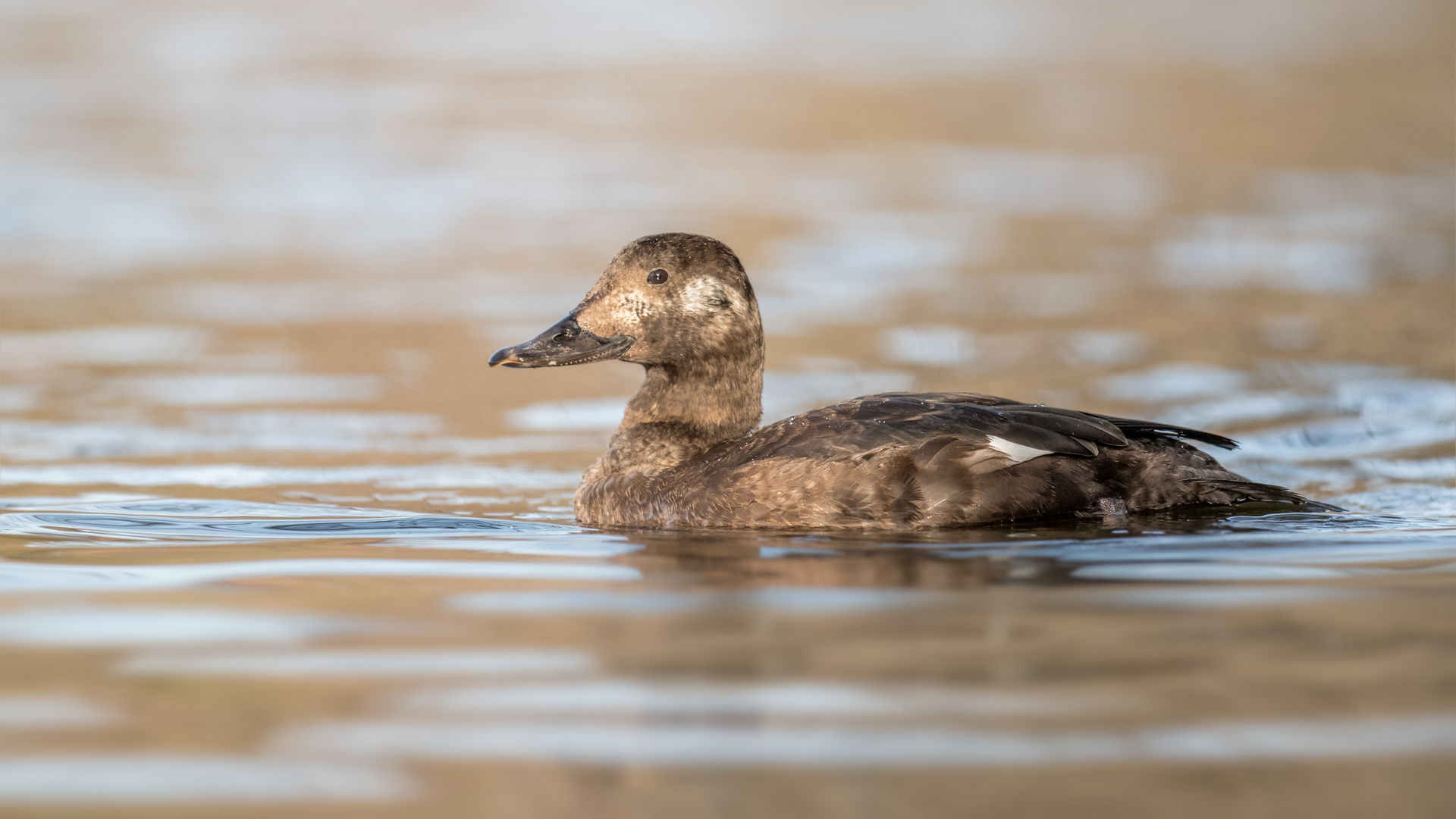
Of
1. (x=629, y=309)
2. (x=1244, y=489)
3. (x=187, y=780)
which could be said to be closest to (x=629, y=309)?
(x=629, y=309)

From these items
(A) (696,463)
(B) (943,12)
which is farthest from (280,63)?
(A) (696,463)

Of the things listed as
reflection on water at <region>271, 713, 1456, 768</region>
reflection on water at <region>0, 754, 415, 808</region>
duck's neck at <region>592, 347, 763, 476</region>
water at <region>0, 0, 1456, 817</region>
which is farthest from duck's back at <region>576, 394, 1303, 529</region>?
reflection on water at <region>0, 754, 415, 808</region>

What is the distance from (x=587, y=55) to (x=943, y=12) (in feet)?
24.3

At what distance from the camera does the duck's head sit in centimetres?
628

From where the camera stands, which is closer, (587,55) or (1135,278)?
(1135,278)

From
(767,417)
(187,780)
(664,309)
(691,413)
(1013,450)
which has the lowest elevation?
→ (187,780)

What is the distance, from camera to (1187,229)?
15102mm

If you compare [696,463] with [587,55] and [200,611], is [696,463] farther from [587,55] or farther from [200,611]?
[587,55]

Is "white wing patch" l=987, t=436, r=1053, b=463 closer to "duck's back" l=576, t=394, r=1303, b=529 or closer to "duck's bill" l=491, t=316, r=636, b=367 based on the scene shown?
"duck's back" l=576, t=394, r=1303, b=529

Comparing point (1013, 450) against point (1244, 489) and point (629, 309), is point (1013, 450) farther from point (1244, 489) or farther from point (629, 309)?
point (629, 309)

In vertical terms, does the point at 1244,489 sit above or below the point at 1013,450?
below

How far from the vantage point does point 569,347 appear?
630cm

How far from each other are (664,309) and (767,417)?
8.90 ft

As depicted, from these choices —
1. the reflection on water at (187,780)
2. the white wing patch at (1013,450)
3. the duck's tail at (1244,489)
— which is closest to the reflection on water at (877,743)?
the reflection on water at (187,780)
